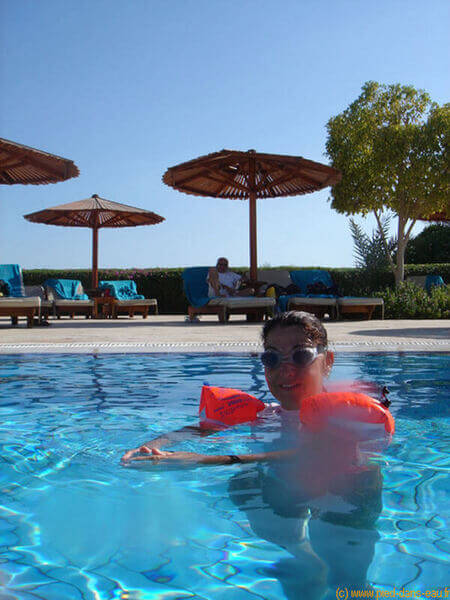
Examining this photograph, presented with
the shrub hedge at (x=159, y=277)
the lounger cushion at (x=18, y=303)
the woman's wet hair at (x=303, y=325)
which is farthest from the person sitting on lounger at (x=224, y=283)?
the woman's wet hair at (x=303, y=325)

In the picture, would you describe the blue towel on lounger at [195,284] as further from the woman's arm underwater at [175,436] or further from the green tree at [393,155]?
the woman's arm underwater at [175,436]

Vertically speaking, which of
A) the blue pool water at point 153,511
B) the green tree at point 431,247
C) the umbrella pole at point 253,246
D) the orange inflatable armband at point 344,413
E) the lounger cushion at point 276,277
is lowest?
the blue pool water at point 153,511

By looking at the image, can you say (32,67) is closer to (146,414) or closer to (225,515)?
(146,414)

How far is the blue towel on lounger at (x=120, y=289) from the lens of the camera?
52.7 feet

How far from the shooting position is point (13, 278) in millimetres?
13320

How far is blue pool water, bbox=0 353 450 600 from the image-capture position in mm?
1560

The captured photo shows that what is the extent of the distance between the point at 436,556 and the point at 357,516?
1.07 feet

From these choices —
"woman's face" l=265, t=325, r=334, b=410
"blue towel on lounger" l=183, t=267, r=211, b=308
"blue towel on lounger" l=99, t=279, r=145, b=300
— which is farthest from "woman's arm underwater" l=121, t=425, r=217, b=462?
"blue towel on lounger" l=99, t=279, r=145, b=300

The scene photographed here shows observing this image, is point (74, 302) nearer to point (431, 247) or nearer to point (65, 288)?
point (65, 288)

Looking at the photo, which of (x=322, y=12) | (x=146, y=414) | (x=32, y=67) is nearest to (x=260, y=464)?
(x=146, y=414)

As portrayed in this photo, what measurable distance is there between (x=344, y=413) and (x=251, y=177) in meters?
11.2

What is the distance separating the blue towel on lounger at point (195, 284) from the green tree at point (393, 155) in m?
7.35

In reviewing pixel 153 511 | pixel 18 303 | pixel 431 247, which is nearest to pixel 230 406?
pixel 153 511

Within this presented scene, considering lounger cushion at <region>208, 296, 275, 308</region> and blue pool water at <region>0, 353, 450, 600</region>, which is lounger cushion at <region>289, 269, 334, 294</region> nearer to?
lounger cushion at <region>208, 296, 275, 308</region>
